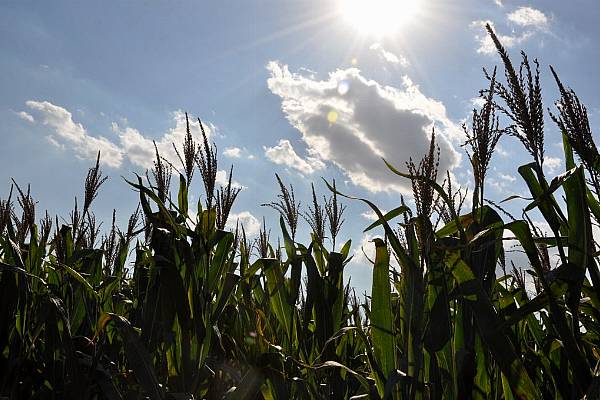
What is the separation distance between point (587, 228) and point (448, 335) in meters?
0.42

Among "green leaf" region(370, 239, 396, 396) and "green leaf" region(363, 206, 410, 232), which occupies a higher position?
"green leaf" region(363, 206, 410, 232)

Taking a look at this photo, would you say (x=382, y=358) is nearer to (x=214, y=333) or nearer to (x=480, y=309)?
(x=480, y=309)

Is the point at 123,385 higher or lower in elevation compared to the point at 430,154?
lower

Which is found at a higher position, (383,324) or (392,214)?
(392,214)

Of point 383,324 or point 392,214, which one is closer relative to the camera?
point 383,324

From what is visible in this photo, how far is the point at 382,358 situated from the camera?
1.42 m

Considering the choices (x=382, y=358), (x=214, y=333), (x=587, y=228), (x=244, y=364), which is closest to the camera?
(x=587, y=228)

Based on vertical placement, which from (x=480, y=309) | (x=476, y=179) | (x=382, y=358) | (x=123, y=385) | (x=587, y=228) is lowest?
(x=123, y=385)

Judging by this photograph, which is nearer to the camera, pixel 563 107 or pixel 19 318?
pixel 563 107

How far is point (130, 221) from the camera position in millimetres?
3295

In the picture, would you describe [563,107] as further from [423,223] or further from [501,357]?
[501,357]

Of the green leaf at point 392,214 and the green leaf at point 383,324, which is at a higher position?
the green leaf at point 392,214

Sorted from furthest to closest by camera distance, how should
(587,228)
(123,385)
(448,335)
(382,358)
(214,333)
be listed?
(123,385)
(214,333)
(382,358)
(448,335)
(587,228)

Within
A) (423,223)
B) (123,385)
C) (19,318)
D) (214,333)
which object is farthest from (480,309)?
(19,318)
